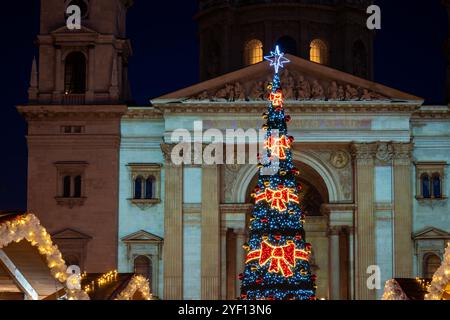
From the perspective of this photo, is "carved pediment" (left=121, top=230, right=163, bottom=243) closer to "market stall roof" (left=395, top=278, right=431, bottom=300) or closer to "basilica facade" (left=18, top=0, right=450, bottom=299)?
"basilica facade" (left=18, top=0, right=450, bottom=299)

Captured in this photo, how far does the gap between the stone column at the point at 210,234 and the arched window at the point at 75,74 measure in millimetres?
8085

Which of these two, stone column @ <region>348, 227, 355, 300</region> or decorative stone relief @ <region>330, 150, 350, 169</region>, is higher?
decorative stone relief @ <region>330, 150, 350, 169</region>

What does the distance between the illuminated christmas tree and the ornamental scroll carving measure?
15.7m

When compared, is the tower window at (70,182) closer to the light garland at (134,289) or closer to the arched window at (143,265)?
the arched window at (143,265)

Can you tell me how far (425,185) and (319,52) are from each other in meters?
16.0

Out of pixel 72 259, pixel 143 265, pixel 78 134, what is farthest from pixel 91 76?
pixel 143 265

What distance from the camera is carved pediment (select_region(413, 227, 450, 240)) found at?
155ft

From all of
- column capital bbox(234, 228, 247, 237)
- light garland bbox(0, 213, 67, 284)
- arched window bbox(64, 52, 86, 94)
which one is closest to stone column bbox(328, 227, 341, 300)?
column capital bbox(234, 228, 247, 237)

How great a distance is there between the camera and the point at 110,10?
50.9 m

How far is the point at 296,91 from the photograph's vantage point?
48156 millimetres

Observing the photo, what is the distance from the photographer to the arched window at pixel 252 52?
61.3 meters

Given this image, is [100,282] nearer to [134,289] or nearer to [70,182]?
[134,289]

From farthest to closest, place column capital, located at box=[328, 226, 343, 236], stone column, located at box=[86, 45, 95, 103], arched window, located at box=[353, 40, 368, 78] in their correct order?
arched window, located at box=[353, 40, 368, 78] → stone column, located at box=[86, 45, 95, 103] → column capital, located at box=[328, 226, 343, 236]

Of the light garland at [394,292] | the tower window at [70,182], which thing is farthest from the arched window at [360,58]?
the light garland at [394,292]
